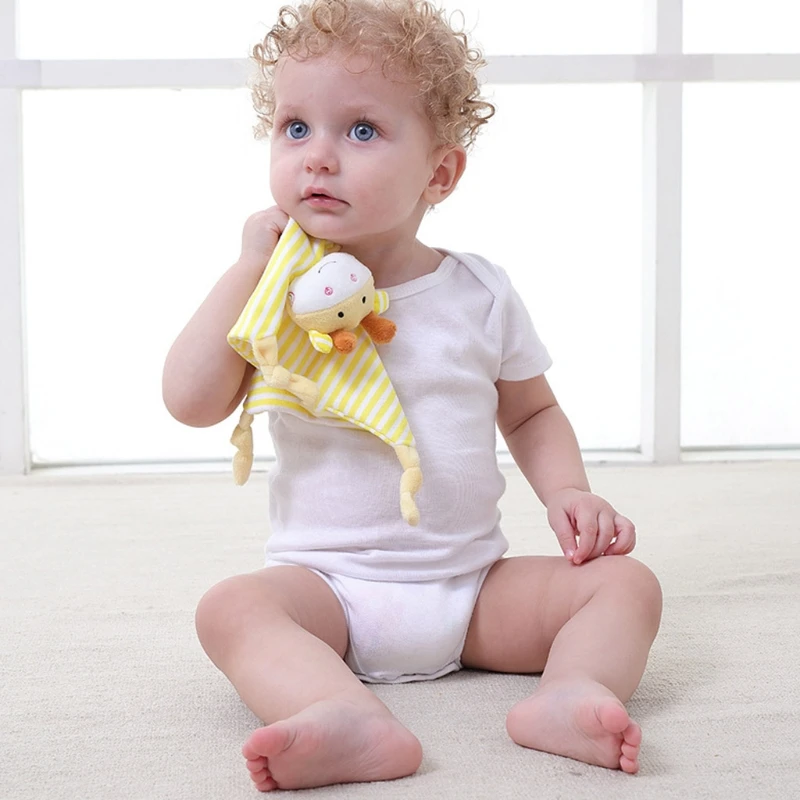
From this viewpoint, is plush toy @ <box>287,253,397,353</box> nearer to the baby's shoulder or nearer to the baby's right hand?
the baby's right hand

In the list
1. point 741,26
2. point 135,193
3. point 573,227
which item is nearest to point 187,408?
point 135,193

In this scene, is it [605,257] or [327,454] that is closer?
[327,454]

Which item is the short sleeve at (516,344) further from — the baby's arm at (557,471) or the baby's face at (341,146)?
the baby's face at (341,146)

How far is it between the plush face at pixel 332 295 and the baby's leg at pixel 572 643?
0.87ft

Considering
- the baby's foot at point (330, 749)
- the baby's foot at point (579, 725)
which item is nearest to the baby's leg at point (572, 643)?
the baby's foot at point (579, 725)

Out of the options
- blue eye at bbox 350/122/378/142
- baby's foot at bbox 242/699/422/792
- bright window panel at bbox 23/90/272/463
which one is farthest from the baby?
bright window panel at bbox 23/90/272/463

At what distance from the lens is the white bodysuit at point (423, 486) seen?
0.97 metres

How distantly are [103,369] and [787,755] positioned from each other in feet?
6.12

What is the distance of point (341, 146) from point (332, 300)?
0.43ft

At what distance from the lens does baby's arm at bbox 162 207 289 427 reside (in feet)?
3.13

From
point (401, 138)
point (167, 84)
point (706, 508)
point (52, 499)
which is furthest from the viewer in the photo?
point (167, 84)

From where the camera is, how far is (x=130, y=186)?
2.35m

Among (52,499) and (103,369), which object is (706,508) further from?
(103,369)

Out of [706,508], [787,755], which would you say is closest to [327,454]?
[787,755]
